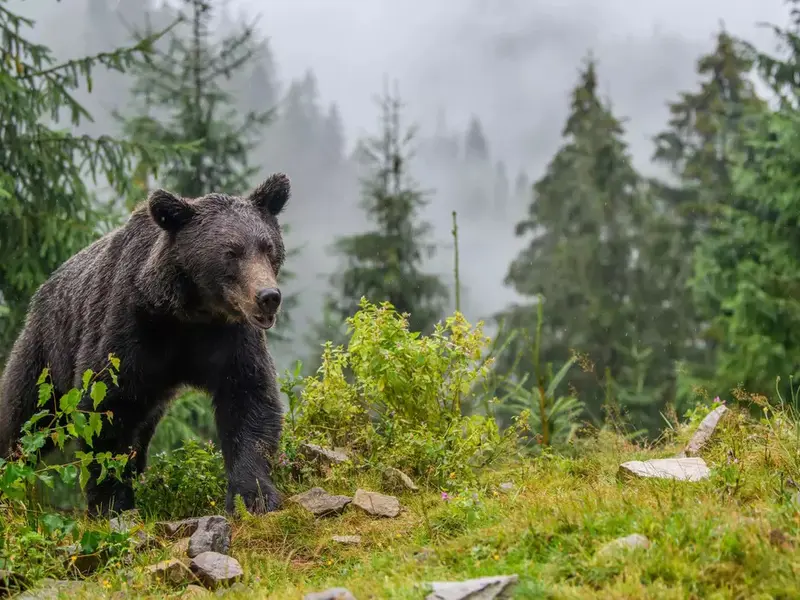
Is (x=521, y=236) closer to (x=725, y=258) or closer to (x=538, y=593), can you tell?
(x=725, y=258)

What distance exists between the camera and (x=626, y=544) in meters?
3.26

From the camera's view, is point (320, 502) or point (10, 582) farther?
point (320, 502)

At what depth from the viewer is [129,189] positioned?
429 inches

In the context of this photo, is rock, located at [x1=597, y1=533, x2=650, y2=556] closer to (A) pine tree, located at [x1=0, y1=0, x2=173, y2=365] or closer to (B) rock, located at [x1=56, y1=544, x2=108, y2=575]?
(B) rock, located at [x1=56, y1=544, x2=108, y2=575]

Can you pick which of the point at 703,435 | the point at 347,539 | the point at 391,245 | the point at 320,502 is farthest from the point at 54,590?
the point at 391,245

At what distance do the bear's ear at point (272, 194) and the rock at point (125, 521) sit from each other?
2.30 metres

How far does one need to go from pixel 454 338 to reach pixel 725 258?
1256 centimetres

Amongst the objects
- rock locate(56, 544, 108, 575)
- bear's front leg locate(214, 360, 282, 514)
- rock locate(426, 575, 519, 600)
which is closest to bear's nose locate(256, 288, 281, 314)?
bear's front leg locate(214, 360, 282, 514)

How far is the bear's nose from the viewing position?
493 centimetres

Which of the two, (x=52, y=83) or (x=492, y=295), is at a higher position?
(x=52, y=83)

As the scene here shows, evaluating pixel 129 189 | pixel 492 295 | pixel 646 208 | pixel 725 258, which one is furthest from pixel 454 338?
pixel 492 295

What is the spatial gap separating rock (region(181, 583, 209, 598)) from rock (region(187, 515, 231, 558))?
0.40 metres

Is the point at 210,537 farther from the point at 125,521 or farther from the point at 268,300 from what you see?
the point at 268,300

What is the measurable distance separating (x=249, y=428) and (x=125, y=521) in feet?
3.44
